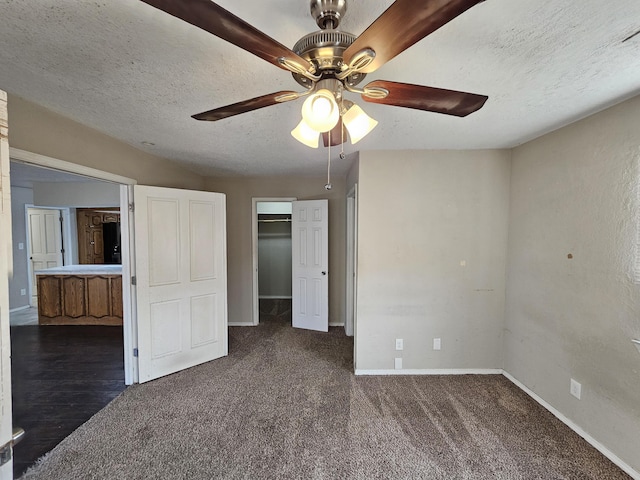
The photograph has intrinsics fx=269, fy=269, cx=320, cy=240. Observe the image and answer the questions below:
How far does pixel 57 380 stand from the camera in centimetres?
275

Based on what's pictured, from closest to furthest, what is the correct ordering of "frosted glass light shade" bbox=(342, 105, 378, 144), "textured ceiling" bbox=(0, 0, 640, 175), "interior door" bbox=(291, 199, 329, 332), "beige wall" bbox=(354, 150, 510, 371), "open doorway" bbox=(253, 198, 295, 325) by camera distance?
"textured ceiling" bbox=(0, 0, 640, 175) < "frosted glass light shade" bbox=(342, 105, 378, 144) < "beige wall" bbox=(354, 150, 510, 371) < "interior door" bbox=(291, 199, 329, 332) < "open doorway" bbox=(253, 198, 295, 325)

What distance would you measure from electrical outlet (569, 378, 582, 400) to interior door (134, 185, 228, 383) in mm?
3351

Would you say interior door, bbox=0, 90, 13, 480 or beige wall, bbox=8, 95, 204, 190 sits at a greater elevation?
beige wall, bbox=8, 95, 204, 190

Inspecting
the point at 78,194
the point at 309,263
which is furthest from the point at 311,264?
the point at 78,194

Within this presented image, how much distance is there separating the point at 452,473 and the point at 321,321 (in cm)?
255

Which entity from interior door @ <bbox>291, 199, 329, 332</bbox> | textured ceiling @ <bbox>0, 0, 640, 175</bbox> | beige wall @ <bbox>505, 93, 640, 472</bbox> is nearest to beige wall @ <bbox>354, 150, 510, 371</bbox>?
beige wall @ <bbox>505, 93, 640, 472</bbox>

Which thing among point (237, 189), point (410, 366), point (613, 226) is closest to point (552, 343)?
point (613, 226)

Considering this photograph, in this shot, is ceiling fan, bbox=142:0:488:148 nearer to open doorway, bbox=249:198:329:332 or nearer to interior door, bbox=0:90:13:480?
interior door, bbox=0:90:13:480

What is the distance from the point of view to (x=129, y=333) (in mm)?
2691

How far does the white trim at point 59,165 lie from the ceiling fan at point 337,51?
1.40 meters

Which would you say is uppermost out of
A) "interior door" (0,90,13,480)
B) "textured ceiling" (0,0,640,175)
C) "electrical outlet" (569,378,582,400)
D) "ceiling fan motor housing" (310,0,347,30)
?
"textured ceiling" (0,0,640,175)

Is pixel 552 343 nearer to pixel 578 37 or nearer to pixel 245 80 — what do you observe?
pixel 578 37

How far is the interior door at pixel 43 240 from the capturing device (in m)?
5.21

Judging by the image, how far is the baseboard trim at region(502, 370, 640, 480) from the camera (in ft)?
5.58
